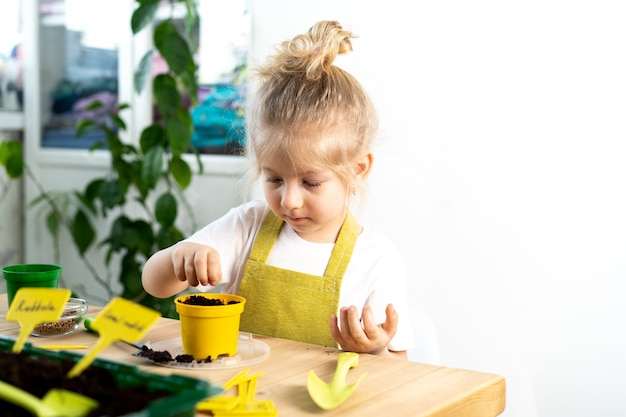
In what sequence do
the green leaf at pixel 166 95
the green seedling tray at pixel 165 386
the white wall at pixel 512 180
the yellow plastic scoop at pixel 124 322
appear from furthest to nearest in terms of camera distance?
1. the green leaf at pixel 166 95
2. the white wall at pixel 512 180
3. the yellow plastic scoop at pixel 124 322
4. the green seedling tray at pixel 165 386

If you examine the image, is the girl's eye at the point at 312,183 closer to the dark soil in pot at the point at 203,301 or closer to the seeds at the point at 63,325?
the dark soil in pot at the point at 203,301

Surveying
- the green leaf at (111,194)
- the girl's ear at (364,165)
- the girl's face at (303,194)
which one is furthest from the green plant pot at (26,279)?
the green leaf at (111,194)

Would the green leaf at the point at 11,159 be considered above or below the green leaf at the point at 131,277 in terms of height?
above

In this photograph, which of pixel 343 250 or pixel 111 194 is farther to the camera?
pixel 111 194

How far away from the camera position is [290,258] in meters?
1.53

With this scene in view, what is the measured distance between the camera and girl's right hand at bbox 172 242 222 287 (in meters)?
1.23

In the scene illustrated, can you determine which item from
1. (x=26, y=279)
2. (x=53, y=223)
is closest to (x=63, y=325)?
(x=26, y=279)

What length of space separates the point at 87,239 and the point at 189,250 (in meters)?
2.03

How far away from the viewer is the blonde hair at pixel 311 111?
4.68 ft

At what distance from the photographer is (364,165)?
1.56 metres

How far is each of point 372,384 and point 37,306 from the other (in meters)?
0.43

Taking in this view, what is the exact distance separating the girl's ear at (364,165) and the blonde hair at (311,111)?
0.01 m

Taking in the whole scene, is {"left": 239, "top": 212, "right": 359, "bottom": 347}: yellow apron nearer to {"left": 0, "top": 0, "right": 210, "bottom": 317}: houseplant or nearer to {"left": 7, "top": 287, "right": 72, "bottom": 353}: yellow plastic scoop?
A: {"left": 7, "top": 287, "right": 72, "bottom": 353}: yellow plastic scoop

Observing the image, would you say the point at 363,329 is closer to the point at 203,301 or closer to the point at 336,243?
the point at 203,301
